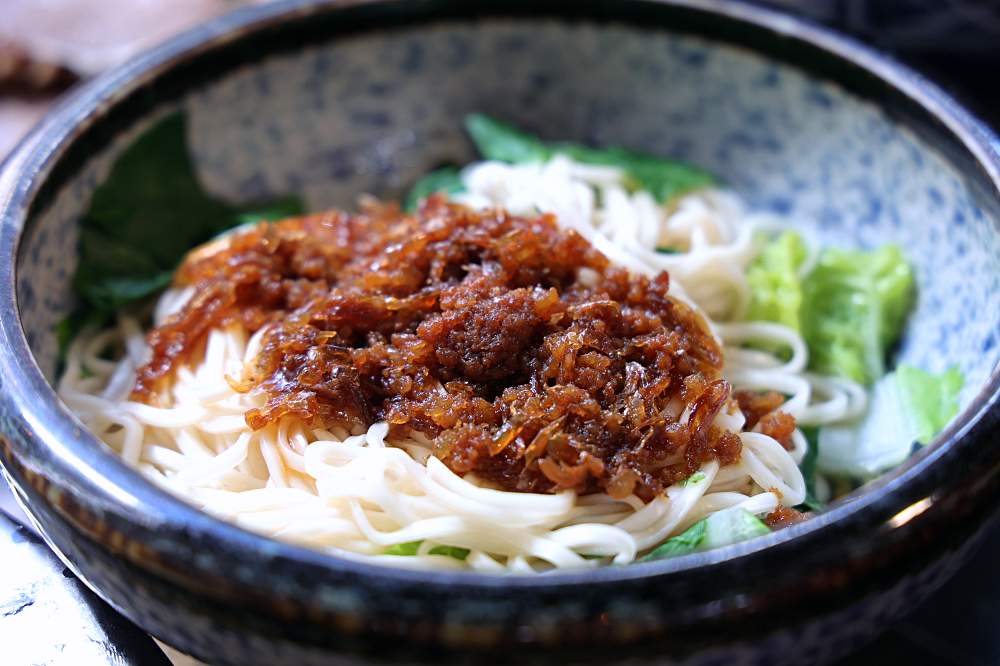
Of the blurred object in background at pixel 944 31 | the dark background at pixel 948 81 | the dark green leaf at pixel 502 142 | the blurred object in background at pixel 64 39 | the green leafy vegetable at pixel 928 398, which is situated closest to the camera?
the dark background at pixel 948 81

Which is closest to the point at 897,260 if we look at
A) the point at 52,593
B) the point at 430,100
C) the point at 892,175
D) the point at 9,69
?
the point at 892,175

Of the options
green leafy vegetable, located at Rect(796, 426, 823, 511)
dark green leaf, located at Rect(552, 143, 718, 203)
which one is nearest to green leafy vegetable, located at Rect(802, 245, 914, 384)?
green leafy vegetable, located at Rect(796, 426, 823, 511)

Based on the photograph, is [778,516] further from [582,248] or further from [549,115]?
[549,115]

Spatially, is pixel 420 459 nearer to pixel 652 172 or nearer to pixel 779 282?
pixel 779 282

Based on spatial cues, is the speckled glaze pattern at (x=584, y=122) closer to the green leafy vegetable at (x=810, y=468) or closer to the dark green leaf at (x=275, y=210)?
the dark green leaf at (x=275, y=210)

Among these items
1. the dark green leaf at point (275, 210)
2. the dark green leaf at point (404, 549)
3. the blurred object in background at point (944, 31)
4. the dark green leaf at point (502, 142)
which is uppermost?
the blurred object in background at point (944, 31)

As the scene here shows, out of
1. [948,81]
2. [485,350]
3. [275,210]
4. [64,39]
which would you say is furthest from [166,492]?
[64,39]

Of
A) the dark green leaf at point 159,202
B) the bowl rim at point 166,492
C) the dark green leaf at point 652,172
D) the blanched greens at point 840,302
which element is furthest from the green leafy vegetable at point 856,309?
the dark green leaf at point 159,202
